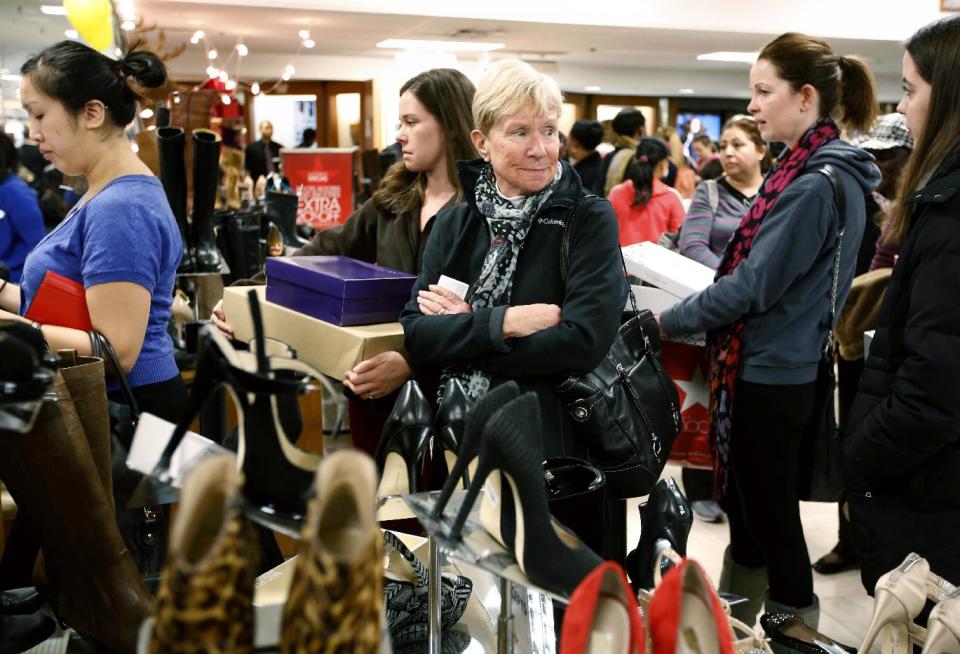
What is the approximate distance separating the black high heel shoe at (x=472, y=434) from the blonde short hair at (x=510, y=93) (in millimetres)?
756

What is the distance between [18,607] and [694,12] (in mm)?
9893

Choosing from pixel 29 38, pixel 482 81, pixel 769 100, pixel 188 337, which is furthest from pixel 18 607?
pixel 29 38

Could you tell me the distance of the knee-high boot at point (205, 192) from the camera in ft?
9.32

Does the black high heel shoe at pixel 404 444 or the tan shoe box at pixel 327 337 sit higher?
the tan shoe box at pixel 327 337

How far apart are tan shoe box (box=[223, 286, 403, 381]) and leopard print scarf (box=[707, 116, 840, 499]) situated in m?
0.90

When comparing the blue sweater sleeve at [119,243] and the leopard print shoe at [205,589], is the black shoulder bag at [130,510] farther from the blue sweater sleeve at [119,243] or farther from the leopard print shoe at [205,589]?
the leopard print shoe at [205,589]

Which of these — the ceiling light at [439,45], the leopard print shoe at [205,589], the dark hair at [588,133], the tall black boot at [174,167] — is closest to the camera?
the leopard print shoe at [205,589]

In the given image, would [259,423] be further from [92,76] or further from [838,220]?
[838,220]

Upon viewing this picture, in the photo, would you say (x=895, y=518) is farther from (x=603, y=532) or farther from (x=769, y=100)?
(x=769, y=100)

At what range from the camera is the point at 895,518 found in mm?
1753

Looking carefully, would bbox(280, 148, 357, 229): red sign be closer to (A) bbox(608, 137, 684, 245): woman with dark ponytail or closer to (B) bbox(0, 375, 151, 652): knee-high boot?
(A) bbox(608, 137, 684, 245): woman with dark ponytail

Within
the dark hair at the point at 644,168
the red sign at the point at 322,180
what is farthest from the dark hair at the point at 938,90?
the red sign at the point at 322,180

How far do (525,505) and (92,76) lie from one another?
1368mm

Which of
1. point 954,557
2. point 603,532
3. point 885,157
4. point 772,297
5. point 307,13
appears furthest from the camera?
point 307,13
